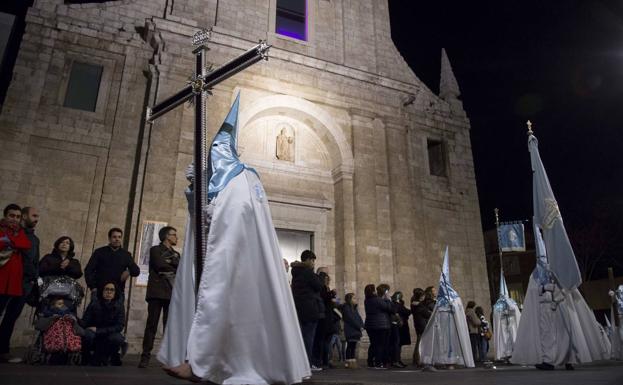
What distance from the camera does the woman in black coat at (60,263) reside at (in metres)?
5.80

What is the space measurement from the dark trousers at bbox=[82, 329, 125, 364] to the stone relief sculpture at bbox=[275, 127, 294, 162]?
7.99 meters

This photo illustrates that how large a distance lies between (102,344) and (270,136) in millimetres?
8461

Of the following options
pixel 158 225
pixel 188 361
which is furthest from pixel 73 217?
pixel 188 361

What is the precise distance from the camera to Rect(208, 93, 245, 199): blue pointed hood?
3430 mm

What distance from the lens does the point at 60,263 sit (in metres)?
5.85

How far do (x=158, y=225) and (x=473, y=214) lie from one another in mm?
10710

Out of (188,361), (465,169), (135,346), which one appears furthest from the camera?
(465,169)

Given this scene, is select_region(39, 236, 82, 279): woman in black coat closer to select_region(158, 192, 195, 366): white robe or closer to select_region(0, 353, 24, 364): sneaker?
select_region(0, 353, 24, 364): sneaker

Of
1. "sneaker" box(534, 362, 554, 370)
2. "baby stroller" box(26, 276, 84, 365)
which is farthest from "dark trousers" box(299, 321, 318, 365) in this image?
"sneaker" box(534, 362, 554, 370)

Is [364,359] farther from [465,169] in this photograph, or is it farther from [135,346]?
[465,169]

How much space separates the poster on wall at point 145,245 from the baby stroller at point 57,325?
366 cm

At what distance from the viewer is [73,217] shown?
10.1m

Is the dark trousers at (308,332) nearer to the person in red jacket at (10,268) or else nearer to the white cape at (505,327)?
the person in red jacket at (10,268)

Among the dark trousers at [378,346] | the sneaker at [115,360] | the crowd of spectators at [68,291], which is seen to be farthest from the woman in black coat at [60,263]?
the dark trousers at [378,346]
